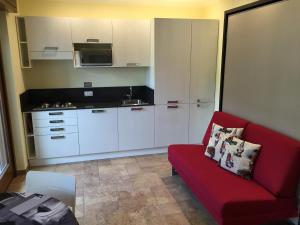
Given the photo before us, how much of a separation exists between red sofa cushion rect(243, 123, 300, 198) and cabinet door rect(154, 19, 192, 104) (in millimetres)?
1666

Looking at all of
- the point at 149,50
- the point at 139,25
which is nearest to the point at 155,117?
the point at 149,50

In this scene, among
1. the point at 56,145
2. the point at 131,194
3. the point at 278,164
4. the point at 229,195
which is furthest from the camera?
the point at 56,145

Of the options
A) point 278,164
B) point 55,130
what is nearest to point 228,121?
point 278,164

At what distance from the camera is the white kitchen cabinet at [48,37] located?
3518 mm

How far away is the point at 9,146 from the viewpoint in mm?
3277

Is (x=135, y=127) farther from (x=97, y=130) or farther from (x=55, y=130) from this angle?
(x=55, y=130)

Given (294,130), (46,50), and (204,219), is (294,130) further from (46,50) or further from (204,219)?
(46,50)

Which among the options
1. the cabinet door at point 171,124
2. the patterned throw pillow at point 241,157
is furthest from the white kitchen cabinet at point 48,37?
the patterned throw pillow at point 241,157

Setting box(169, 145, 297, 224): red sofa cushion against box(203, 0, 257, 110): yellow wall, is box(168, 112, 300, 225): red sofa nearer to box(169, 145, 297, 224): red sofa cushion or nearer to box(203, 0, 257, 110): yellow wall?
box(169, 145, 297, 224): red sofa cushion

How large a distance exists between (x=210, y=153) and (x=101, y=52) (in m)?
2.20

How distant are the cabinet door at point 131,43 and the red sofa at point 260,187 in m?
2.10

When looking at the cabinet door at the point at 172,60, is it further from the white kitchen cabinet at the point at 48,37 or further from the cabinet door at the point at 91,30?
the white kitchen cabinet at the point at 48,37

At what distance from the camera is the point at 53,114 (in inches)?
141

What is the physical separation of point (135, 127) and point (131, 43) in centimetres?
133
